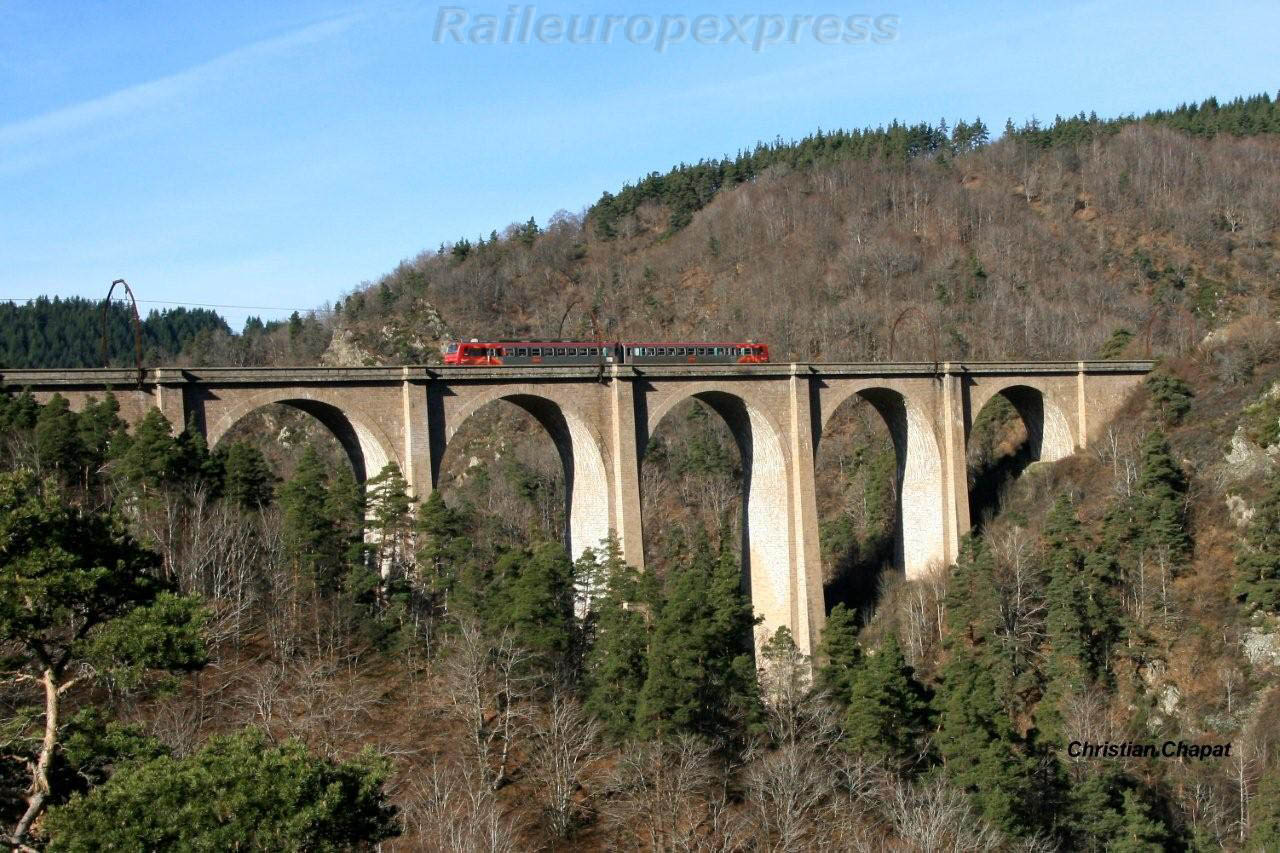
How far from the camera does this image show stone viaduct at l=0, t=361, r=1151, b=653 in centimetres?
3569

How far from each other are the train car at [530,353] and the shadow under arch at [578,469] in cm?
157

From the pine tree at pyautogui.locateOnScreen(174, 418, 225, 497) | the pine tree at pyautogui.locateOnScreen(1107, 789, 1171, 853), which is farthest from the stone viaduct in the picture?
the pine tree at pyautogui.locateOnScreen(1107, 789, 1171, 853)

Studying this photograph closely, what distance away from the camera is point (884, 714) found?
31.7 m

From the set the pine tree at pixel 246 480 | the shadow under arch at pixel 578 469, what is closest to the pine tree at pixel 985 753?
the shadow under arch at pixel 578 469

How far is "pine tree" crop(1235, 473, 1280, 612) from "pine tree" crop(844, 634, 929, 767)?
14.9 meters

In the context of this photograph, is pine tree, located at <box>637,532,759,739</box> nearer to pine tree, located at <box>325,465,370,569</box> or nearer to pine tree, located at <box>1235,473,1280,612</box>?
pine tree, located at <box>325,465,370,569</box>

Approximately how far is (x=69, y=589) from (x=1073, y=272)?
95.5m

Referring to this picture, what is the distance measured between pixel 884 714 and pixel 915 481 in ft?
74.1

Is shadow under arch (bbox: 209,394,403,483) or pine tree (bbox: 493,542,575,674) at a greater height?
shadow under arch (bbox: 209,394,403,483)

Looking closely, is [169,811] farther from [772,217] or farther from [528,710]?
[772,217]

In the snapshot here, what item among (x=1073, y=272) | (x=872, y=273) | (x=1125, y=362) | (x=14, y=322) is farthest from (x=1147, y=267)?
(x=14, y=322)

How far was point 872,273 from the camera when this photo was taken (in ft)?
328

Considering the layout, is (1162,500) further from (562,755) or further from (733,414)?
(562,755)

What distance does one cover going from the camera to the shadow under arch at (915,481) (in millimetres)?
51656
